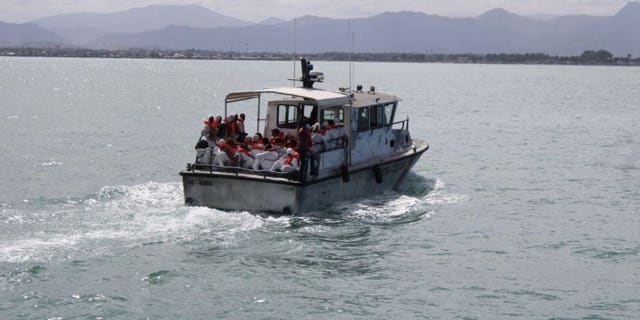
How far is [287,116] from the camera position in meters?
25.3

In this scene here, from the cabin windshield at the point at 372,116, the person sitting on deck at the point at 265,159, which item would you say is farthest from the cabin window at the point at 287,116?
the person sitting on deck at the point at 265,159

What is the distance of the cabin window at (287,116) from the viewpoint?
25.2m

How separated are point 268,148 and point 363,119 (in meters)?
4.06

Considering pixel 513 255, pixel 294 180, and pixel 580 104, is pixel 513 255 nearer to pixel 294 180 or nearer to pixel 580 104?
pixel 294 180

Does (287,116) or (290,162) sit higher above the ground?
(287,116)

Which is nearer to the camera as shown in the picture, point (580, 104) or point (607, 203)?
point (607, 203)

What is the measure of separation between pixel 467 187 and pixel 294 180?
34.1 ft

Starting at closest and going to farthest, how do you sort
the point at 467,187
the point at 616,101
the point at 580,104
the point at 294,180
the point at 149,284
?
the point at 149,284 < the point at 294,180 < the point at 467,187 < the point at 580,104 < the point at 616,101

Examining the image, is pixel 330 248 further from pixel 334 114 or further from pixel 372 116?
pixel 372 116

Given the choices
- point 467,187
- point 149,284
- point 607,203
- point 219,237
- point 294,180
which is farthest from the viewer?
point 467,187

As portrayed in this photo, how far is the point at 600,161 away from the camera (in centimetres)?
3962

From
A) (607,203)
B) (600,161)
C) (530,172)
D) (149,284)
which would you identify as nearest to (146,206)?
(149,284)

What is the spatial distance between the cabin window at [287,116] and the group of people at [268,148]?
0.97m

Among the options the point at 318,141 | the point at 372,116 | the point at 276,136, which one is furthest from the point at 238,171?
the point at 372,116
